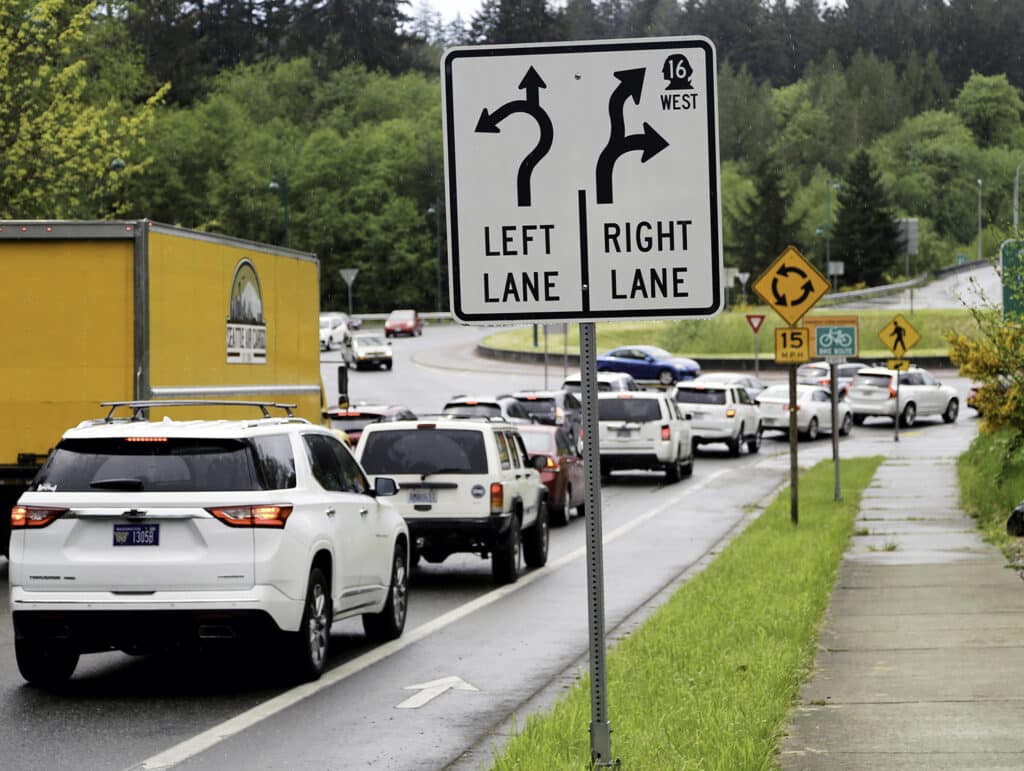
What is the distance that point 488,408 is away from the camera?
3186 centimetres

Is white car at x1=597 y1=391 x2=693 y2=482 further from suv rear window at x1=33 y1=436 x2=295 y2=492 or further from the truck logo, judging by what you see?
suv rear window at x1=33 y1=436 x2=295 y2=492

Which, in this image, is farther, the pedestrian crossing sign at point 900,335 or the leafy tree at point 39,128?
the pedestrian crossing sign at point 900,335

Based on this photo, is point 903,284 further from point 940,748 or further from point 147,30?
point 940,748

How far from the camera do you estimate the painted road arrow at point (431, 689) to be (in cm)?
1110

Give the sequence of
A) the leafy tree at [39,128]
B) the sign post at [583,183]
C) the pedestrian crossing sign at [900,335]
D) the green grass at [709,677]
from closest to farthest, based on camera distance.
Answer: the sign post at [583,183] → the green grass at [709,677] → the leafy tree at [39,128] → the pedestrian crossing sign at [900,335]

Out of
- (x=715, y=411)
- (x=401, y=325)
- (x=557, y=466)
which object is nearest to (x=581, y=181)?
(x=557, y=466)

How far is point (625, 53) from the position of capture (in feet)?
22.4

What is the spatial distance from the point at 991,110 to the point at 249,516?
616 feet

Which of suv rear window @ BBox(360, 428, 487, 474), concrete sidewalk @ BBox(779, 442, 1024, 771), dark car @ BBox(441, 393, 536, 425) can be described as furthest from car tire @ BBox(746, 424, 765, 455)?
suv rear window @ BBox(360, 428, 487, 474)

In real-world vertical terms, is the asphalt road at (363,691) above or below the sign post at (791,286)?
below

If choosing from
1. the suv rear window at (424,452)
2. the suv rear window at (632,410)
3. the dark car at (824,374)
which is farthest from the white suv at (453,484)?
the dark car at (824,374)

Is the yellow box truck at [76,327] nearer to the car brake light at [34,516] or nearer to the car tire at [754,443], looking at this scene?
the car brake light at [34,516]

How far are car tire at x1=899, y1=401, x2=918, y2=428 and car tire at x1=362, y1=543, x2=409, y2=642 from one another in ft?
139

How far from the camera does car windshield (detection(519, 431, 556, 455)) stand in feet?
84.7
